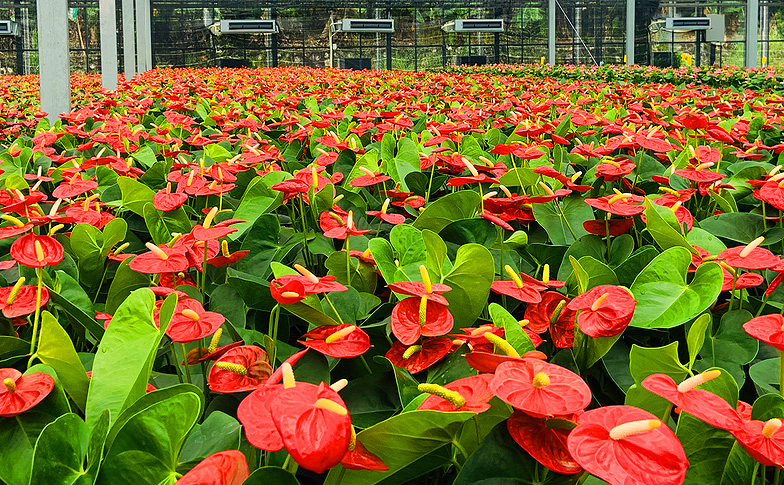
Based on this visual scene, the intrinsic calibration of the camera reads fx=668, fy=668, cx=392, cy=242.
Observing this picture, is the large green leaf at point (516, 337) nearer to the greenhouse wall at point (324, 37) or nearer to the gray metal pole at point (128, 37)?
the gray metal pole at point (128, 37)

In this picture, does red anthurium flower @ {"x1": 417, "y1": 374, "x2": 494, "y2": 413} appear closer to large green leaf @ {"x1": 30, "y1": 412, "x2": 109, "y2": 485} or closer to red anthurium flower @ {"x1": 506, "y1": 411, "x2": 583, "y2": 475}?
red anthurium flower @ {"x1": 506, "y1": 411, "x2": 583, "y2": 475}

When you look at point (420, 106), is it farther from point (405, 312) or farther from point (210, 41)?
point (210, 41)

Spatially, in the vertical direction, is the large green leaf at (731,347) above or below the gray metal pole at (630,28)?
below

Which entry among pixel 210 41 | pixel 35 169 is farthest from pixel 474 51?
pixel 35 169

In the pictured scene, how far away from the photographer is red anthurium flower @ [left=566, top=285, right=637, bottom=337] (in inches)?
24.0

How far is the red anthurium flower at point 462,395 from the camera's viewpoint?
513 millimetres

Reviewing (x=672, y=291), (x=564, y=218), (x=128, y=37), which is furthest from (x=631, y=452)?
(x=128, y=37)

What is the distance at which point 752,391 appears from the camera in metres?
0.80

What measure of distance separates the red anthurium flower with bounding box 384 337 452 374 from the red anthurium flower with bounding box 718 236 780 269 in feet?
1.18

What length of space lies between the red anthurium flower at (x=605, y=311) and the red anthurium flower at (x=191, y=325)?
351 millimetres

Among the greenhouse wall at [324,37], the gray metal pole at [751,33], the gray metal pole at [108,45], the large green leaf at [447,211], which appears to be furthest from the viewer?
the greenhouse wall at [324,37]

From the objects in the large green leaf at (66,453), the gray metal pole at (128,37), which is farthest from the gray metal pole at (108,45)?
the large green leaf at (66,453)

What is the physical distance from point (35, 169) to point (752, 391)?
1864mm

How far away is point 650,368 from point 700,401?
119 mm
